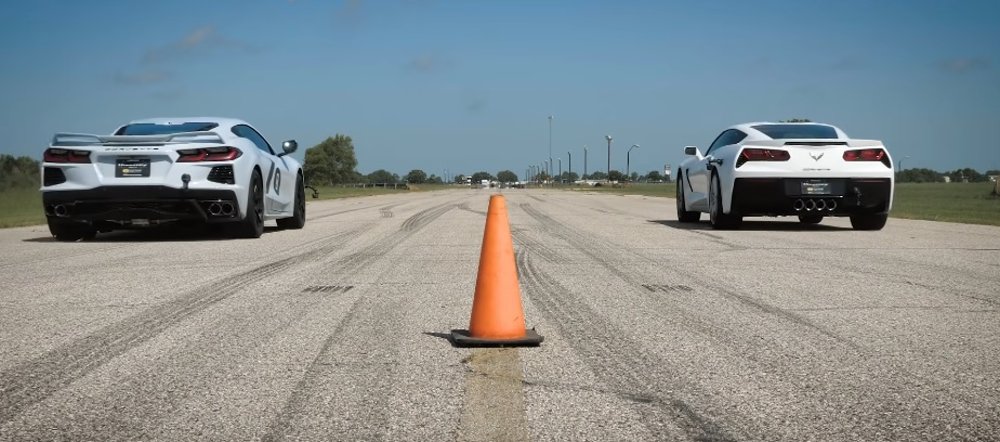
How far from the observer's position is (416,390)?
3.86 metres

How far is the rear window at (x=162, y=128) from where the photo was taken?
12.1 m

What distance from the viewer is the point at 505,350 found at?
4723 mm

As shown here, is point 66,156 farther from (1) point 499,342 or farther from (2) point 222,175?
(1) point 499,342

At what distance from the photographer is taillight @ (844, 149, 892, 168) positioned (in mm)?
12867

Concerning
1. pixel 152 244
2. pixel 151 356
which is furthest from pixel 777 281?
pixel 152 244

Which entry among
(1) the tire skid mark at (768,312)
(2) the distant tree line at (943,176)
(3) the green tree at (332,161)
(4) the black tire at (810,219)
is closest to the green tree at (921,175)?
(2) the distant tree line at (943,176)

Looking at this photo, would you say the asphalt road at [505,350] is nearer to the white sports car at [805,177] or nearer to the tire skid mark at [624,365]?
the tire skid mark at [624,365]

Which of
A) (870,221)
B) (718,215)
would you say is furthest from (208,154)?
(870,221)

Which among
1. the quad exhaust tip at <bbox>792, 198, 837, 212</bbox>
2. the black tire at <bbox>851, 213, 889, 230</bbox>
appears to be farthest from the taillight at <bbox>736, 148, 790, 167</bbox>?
the black tire at <bbox>851, 213, 889, 230</bbox>

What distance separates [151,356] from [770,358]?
9.42ft

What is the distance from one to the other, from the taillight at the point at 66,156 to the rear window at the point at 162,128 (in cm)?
93

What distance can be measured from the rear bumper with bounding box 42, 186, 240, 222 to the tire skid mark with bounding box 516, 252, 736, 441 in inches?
221

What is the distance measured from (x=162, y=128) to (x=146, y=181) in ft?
4.93

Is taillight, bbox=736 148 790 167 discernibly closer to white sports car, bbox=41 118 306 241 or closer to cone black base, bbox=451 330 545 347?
white sports car, bbox=41 118 306 241
